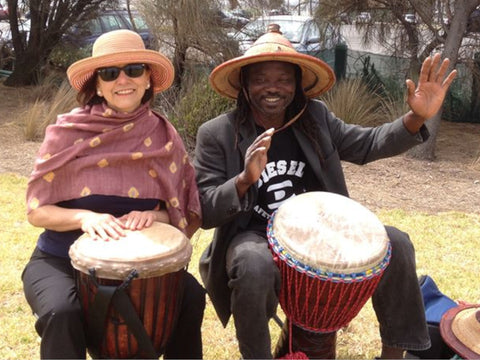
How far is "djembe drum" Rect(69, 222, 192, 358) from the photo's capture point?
2.18 metres

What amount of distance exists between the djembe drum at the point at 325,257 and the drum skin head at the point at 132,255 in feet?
1.37

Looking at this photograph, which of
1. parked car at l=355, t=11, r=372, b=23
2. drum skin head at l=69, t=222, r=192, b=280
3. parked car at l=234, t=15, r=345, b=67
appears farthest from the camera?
parked car at l=234, t=15, r=345, b=67

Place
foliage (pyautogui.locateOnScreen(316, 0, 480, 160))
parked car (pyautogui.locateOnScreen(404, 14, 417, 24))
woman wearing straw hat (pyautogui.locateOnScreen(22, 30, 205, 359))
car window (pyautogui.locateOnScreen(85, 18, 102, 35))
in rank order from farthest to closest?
car window (pyautogui.locateOnScreen(85, 18, 102, 35)), parked car (pyautogui.locateOnScreen(404, 14, 417, 24)), foliage (pyautogui.locateOnScreen(316, 0, 480, 160)), woman wearing straw hat (pyautogui.locateOnScreen(22, 30, 205, 359))

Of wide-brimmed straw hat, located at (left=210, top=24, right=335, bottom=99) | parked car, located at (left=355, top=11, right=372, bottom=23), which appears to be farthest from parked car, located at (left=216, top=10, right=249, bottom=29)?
wide-brimmed straw hat, located at (left=210, top=24, right=335, bottom=99)

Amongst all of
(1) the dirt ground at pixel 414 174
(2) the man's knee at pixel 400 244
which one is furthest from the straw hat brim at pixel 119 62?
(1) the dirt ground at pixel 414 174

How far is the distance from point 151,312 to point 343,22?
7404mm

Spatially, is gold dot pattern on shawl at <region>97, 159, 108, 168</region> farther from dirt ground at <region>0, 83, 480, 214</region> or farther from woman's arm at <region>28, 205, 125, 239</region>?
dirt ground at <region>0, 83, 480, 214</region>

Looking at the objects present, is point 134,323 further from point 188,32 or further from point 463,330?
point 188,32

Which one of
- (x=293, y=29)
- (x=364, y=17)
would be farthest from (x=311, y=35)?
(x=364, y=17)

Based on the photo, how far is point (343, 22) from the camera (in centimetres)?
891

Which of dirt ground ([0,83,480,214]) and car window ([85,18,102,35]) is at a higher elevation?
car window ([85,18,102,35])

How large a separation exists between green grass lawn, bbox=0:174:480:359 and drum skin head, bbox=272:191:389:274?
3.08 feet

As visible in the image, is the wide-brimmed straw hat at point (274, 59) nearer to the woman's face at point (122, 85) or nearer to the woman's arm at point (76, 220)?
the woman's face at point (122, 85)

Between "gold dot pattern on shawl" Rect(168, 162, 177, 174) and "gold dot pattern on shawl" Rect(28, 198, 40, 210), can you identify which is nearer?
"gold dot pattern on shawl" Rect(28, 198, 40, 210)
